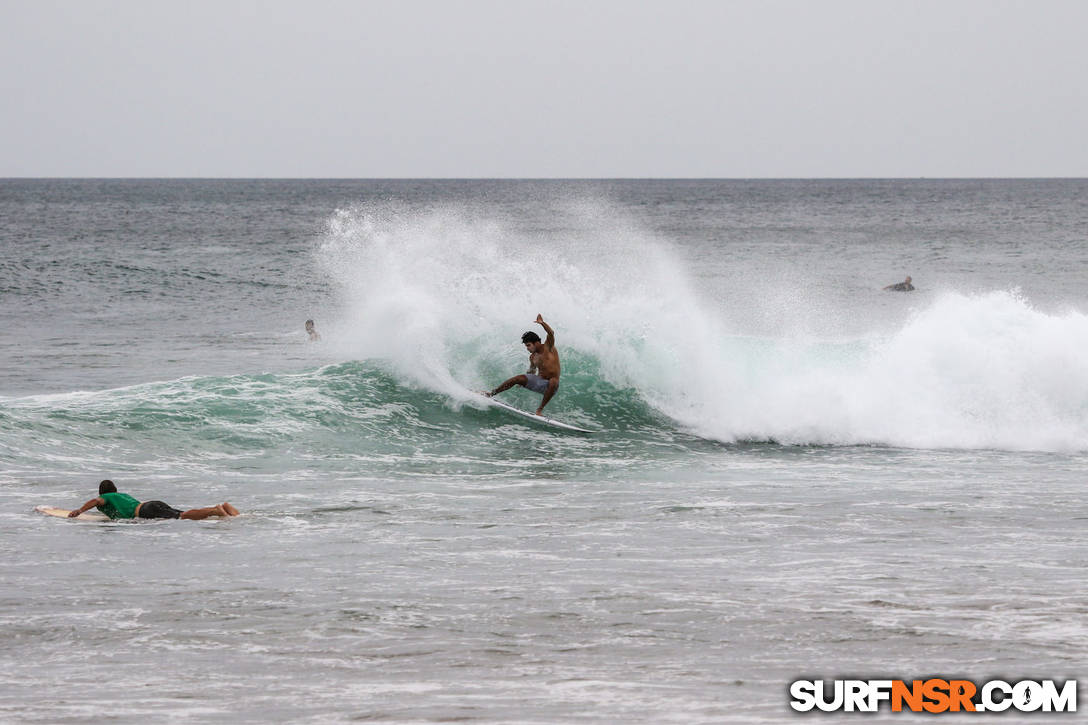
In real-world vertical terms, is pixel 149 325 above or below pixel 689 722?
above

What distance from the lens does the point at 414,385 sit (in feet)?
57.3

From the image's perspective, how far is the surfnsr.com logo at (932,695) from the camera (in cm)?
646

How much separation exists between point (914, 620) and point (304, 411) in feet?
33.4

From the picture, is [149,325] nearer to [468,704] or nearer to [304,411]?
[304,411]

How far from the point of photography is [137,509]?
10938mm

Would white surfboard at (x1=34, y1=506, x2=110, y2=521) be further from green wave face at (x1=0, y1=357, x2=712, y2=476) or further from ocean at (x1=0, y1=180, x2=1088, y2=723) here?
green wave face at (x1=0, y1=357, x2=712, y2=476)

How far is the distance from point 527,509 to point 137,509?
139 inches

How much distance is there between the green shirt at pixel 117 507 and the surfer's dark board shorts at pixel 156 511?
3.7 inches

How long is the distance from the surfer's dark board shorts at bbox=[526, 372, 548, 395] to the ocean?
0.60m

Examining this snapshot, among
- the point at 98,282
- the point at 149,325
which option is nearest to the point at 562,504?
the point at 149,325

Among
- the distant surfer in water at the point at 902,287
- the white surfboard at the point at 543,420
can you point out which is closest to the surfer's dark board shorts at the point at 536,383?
the white surfboard at the point at 543,420

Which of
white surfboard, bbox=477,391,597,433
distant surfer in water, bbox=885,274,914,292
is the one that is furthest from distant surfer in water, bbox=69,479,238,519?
distant surfer in water, bbox=885,274,914,292

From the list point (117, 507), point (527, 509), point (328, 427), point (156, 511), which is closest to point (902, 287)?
point (328, 427)

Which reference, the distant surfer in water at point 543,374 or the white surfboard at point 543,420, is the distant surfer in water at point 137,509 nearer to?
the distant surfer in water at point 543,374
